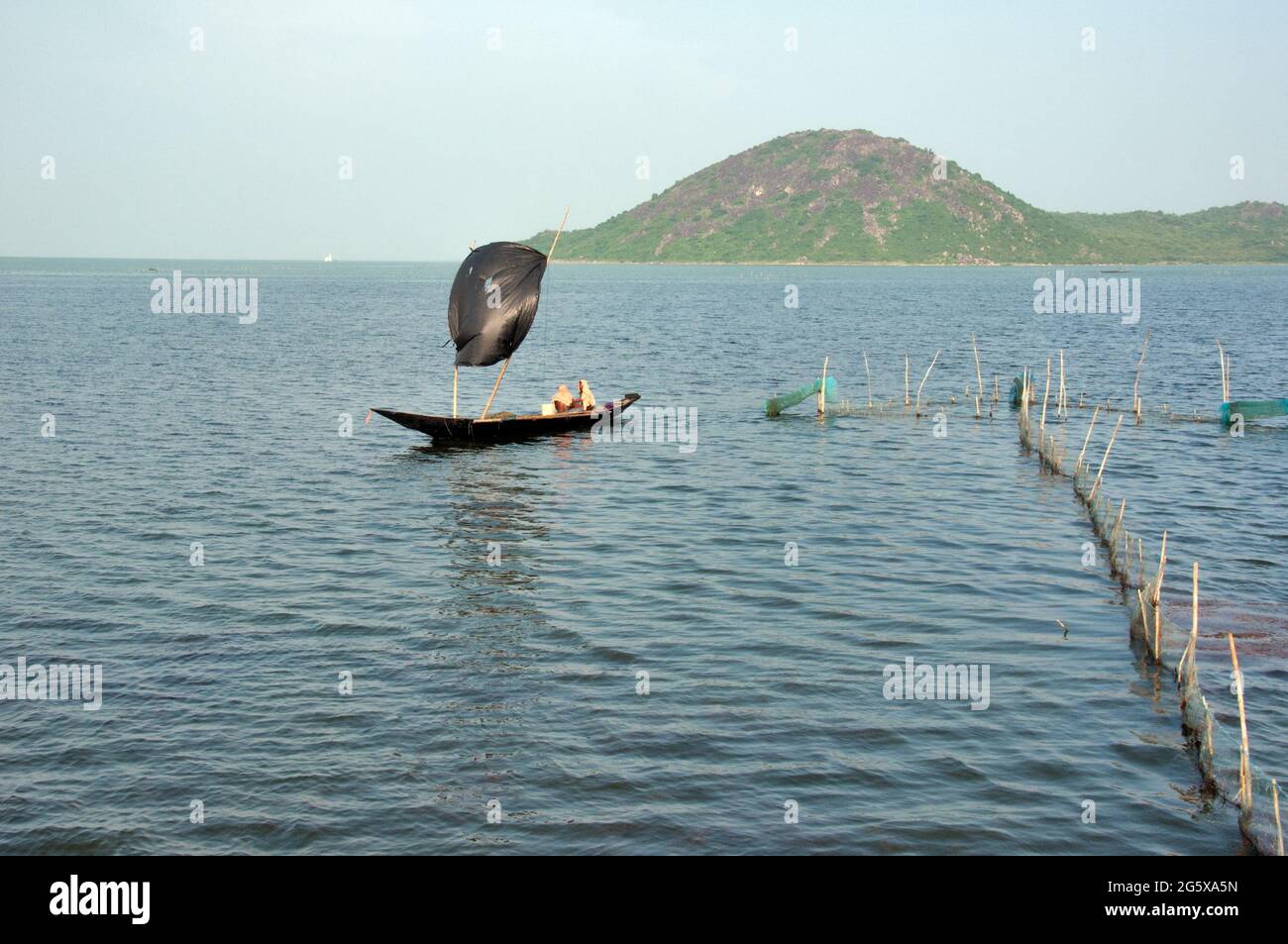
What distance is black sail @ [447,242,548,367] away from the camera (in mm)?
42000

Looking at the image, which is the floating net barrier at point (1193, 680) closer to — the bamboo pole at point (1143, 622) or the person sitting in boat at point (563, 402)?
the bamboo pole at point (1143, 622)

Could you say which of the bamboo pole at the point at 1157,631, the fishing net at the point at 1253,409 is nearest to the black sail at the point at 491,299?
the bamboo pole at the point at 1157,631

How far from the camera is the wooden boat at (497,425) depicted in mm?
40250

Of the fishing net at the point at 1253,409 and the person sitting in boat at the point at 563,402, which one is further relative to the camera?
the fishing net at the point at 1253,409

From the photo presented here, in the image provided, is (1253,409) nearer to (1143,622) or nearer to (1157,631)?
(1143,622)

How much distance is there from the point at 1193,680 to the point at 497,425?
90.7 feet

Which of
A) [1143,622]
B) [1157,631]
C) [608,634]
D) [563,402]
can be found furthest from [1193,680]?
[563,402]

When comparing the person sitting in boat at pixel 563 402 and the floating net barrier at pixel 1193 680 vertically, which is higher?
the person sitting in boat at pixel 563 402

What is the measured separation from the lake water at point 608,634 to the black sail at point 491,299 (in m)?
3.84

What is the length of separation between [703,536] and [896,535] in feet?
15.7

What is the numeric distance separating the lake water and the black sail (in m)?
3.84

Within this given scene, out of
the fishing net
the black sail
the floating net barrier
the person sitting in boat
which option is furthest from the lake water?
the black sail

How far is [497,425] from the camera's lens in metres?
41.4
